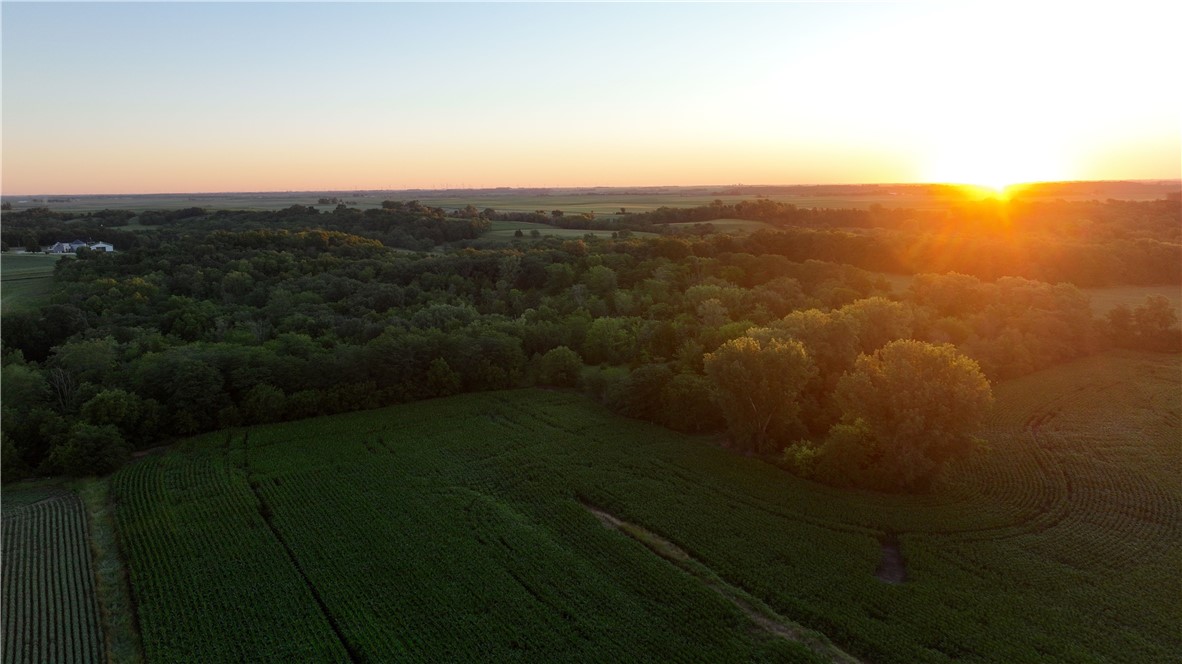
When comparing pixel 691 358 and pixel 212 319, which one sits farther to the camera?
pixel 212 319

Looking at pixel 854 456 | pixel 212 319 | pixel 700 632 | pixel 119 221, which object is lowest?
pixel 700 632

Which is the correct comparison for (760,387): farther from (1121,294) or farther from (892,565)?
(1121,294)

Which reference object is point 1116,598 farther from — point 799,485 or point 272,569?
point 272,569

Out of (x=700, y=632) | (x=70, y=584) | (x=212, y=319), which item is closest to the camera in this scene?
(x=700, y=632)

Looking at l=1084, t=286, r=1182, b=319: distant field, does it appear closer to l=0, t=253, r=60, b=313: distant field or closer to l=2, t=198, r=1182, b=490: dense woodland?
l=2, t=198, r=1182, b=490: dense woodland

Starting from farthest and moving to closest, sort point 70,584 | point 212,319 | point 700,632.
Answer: point 212,319, point 70,584, point 700,632

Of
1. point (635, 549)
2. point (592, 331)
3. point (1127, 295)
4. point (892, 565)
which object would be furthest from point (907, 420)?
point (1127, 295)

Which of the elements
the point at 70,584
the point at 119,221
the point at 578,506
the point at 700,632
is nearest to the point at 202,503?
the point at 70,584
